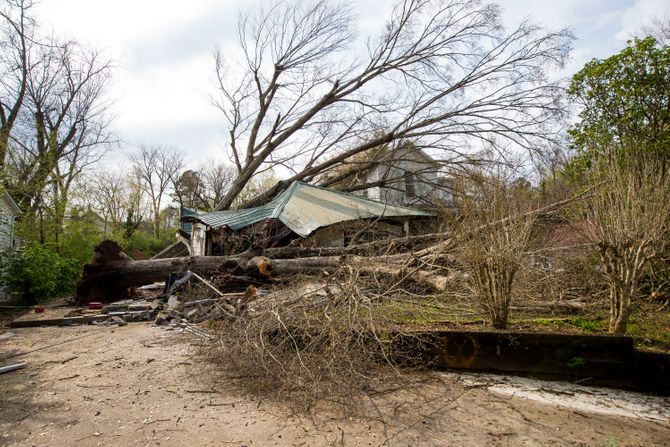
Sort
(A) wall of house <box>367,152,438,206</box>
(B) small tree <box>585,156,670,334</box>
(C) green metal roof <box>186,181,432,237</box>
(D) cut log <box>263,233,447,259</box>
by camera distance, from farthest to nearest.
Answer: (A) wall of house <box>367,152,438,206</box>
(C) green metal roof <box>186,181,432,237</box>
(D) cut log <box>263,233,447,259</box>
(B) small tree <box>585,156,670,334</box>

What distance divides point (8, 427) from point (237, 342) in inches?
72.9

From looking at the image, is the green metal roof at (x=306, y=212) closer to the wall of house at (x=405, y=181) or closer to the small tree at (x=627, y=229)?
the wall of house at (x=405, y=181)

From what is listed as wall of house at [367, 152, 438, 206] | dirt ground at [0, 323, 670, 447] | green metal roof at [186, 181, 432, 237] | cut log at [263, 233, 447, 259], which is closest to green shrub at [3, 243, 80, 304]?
green metal roof at [186, 181, 432, 237]

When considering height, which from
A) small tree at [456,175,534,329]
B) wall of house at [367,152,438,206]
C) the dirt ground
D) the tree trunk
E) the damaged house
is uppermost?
wall of house at [367,152,438,206]

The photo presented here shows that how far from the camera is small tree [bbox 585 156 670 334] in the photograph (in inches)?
144

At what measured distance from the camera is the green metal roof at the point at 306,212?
11500 mm

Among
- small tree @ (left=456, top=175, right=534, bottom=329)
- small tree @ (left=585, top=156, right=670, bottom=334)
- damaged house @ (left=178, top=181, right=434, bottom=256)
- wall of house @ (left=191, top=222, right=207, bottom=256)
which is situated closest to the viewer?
small tree @ (left=585, top=156, right=670, bottom=334)

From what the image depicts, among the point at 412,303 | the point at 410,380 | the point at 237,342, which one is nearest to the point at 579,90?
the point at 412,303

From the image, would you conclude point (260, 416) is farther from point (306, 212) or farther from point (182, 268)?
point (306, 212)

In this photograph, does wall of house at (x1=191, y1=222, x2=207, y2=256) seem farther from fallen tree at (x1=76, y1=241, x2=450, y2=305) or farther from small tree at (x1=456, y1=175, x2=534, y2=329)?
small tree at (x1=456, y1=175, x2=534, y2=329)

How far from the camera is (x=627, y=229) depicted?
3.69m

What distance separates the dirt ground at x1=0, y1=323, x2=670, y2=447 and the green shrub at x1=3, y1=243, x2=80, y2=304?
620cm

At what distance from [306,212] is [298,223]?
90 centimetres

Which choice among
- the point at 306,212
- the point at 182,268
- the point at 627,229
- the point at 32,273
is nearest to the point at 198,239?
the point at 306,212
